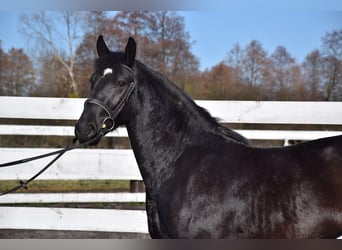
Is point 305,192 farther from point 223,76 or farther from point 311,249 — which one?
point 223,76

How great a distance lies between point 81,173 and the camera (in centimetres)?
412

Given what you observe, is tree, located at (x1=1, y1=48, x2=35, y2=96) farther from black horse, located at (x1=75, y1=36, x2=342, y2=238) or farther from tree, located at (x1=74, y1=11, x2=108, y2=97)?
black horse, located at (x1=75, y1=36, x2=342, y2=238)

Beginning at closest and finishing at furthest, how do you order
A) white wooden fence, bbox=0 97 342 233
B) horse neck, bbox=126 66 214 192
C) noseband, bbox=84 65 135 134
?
noseband, bbox=84 65 135 134 < horse neck, bbox=126 66 214 192 < white wooden fence, bbox=0 97 342 233

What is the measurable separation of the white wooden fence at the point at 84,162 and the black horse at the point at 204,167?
1432 millimetres

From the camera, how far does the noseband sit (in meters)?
2.48

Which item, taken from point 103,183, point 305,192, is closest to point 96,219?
point 103,183

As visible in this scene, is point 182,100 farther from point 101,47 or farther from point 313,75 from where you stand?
point 313,75

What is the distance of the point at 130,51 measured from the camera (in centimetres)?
257

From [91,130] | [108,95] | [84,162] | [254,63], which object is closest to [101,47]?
[108,95]

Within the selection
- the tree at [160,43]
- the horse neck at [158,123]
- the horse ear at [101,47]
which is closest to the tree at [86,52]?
the tree at [160,43]

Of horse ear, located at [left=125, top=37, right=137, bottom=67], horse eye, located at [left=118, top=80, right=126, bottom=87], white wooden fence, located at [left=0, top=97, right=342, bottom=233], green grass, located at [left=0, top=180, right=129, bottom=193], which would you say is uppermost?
horse ear, located at [left=125, top=37, right=137, bottom=67]

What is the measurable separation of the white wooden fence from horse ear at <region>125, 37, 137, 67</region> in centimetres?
153

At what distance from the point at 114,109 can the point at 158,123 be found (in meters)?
0.34

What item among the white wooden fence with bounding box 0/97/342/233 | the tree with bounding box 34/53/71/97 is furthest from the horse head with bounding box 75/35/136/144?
the tree with bounding box 34/53/71/97
